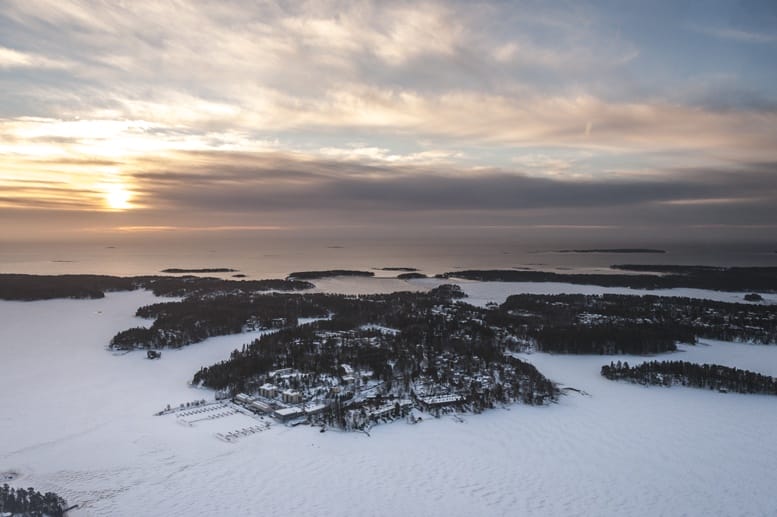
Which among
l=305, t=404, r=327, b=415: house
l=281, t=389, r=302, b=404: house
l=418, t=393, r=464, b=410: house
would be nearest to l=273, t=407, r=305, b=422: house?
l=305, t=404, r=327, b=415: house

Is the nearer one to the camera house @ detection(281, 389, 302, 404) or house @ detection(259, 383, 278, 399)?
house @ detection(281, 389, 302, 404)

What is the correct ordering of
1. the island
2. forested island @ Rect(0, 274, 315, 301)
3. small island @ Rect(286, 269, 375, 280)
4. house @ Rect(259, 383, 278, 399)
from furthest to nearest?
small island @ Rect(286, 269, 375, 280), forested island @ Rect(0, 274, 315, 301), house @ Rect(259, 383, 278, 399), the island

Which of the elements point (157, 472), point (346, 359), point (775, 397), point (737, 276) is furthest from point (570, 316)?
point (737, 276)

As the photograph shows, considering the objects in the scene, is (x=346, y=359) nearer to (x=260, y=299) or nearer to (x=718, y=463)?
(x=718, y=463)

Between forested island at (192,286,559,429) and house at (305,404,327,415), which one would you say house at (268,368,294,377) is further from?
house at (305,404,327,415)

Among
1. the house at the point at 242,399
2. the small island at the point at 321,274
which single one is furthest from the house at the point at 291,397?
the small island at the point at 321,274

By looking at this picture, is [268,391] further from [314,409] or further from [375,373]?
[375,373]

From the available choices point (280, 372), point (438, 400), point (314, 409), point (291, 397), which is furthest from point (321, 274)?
point (314, 409)

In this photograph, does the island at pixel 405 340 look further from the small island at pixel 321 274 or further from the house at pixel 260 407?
the small island at pixel 321 274
